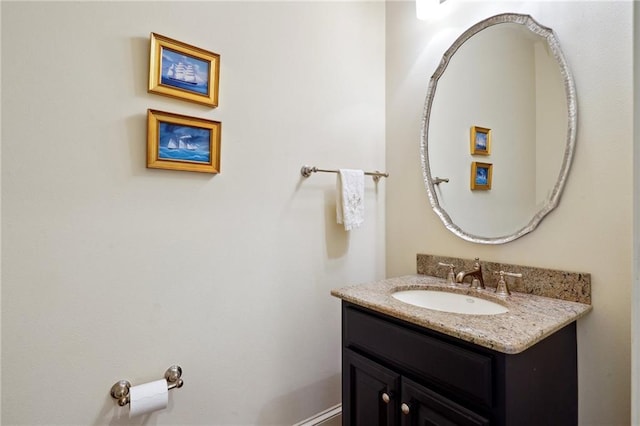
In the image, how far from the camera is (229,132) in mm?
1315

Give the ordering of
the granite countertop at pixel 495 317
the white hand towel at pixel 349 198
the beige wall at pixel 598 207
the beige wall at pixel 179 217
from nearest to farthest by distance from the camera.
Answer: the granite countertop at pixel 495 317, the beige wall at pixel 179 217, the beige wall at pixel 598 207, the white hand towel at pixel 349 198

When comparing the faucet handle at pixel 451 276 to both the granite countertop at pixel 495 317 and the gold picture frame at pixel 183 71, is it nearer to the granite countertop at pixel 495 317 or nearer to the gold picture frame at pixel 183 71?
the granite countertop at pixel 495 317

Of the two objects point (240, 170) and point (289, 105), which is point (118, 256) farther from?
point (289, 105)

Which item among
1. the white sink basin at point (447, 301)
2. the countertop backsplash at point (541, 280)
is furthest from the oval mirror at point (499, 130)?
the white sink basin at point (447, 301)

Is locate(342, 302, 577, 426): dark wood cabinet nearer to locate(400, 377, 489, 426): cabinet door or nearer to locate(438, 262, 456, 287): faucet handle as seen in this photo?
locate(400, 377, 489, 426): cabinet door

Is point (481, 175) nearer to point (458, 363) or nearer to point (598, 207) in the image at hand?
point (598, 207)

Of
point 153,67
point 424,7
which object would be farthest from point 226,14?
point 424,7

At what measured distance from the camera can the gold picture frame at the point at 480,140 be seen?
4.65ft

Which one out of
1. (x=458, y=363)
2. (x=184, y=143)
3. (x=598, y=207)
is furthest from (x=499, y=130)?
(x=184, y=143)

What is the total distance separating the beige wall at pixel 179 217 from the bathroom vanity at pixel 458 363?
0.39m

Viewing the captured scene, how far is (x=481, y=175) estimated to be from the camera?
4.74 ft

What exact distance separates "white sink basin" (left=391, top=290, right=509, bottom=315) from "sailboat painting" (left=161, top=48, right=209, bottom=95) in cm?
115

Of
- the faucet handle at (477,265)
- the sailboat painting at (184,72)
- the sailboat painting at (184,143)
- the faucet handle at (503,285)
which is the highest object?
the sailboat painting at (184,72)

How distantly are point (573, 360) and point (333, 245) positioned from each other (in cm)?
105
